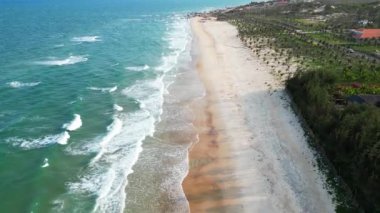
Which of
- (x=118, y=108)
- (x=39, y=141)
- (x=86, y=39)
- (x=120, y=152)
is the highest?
(x=39, y=141)

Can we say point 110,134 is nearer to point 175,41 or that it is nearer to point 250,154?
point 250,154

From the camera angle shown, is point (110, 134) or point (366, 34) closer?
point (110, 134)

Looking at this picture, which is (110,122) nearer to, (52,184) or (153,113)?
(153,113)

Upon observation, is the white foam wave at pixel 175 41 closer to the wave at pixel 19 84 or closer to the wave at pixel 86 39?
the wave at pixel 86 39

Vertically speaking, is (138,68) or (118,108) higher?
(118,108)

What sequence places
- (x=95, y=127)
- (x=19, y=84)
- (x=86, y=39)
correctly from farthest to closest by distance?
(x=86, y=39), (x=19, y=84), (x=95, y=127)

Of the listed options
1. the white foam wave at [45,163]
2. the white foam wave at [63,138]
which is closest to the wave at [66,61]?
the white foam wave at [63,138]

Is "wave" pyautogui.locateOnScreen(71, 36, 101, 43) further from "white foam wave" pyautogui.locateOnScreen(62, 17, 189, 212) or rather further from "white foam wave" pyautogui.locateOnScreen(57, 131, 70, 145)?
"white foam wave" pyautogui.locateOnScreen(57, 131, 70, 145)

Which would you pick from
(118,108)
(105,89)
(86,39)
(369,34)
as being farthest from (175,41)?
(118,108)
